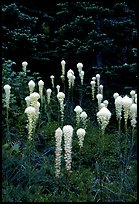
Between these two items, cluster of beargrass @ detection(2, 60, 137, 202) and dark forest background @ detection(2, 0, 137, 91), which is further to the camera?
dark forest background @ detection(2, 0, 137, 91)

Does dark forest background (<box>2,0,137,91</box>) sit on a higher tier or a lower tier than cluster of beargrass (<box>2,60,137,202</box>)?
higher

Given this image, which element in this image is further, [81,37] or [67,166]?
[81,37]

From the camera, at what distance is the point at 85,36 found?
901cm

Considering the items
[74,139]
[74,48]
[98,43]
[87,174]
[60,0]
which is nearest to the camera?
[87,174]

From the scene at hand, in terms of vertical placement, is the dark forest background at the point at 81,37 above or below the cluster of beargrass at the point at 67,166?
above

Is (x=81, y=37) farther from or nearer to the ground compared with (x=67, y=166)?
farther from the ground

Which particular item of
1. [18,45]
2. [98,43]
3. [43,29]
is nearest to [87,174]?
[98,43]

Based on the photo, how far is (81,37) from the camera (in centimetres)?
908

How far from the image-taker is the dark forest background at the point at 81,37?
852cm

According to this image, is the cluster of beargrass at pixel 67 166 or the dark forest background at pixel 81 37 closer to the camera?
the cluster of beargrass at pixel 67 166

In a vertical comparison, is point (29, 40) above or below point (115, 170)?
above

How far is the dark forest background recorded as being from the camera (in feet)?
27.9

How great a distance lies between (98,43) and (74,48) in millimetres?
909

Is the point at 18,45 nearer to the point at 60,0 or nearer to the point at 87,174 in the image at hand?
the point at 60,0
